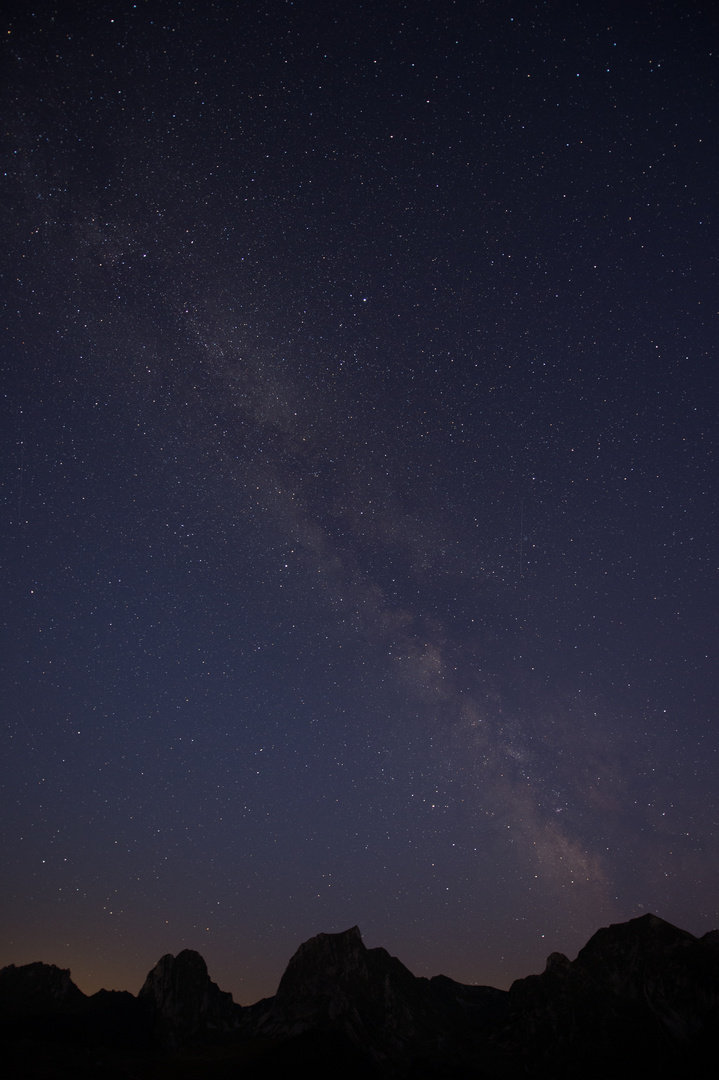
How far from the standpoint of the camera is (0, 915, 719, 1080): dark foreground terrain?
112m

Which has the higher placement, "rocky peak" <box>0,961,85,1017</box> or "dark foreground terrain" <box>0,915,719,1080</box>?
"dark foreground terrain" <box>0,915,719,1080</box>

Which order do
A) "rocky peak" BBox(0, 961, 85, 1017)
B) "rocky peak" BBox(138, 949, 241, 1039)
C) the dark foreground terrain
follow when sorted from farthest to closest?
"rocky peak" BBox(138, 949, 241, 1039)
"rocky peak" BBox(0, 961, 85, 1017)
the dark foreground terrain

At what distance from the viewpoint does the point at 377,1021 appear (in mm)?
144250

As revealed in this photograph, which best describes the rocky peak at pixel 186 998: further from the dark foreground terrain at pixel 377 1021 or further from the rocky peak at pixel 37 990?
the rocky peak at pixel 37 990

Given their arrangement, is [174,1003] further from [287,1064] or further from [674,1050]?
[674,1050]

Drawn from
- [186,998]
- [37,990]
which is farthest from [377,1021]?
[37,990]

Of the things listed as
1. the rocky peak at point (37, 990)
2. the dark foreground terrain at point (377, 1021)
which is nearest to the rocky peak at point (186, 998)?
the dark foreground terrain at point (377, 1021)

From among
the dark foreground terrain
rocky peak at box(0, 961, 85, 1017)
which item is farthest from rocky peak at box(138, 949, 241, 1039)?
rocky peak at box(0, 961, 85, 1017)

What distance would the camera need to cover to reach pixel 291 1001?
156m

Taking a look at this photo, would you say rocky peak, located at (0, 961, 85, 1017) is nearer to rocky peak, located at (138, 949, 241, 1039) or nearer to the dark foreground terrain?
the dark foreground terrain

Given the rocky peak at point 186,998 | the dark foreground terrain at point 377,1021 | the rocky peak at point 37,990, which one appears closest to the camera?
the dark foreground terrain at point 377,1021

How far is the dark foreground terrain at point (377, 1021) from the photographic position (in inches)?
4407

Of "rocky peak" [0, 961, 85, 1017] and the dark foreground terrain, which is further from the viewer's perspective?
"rocky peak" [0, 961, 85, 1017]

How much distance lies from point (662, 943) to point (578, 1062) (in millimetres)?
46049
